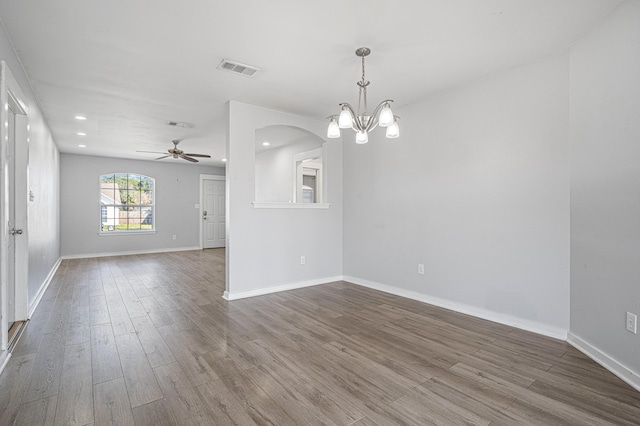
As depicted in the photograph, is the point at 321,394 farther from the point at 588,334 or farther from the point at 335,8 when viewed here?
the point at 335,8

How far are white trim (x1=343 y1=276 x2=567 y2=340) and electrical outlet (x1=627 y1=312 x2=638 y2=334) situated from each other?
0.74m

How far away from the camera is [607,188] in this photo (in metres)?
2.29

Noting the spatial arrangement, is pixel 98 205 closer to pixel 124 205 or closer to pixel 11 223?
pixel 124 205

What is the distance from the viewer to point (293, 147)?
6789mm

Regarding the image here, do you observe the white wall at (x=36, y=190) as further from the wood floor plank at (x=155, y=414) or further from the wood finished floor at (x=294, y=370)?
the wood floor plank at (x=155, y=414)

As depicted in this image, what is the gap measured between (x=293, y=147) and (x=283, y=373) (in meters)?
5.27

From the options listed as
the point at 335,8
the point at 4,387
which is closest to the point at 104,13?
the point at 335,8

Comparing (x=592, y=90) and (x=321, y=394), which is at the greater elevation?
(x=592, y=90)

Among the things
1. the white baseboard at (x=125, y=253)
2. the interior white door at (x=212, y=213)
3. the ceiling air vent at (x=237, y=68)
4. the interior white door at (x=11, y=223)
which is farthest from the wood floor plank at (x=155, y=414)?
the interior white door at (x=212, y=213)

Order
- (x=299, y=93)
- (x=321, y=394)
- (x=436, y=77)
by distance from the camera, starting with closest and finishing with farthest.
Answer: (x=321, y=394) < (x=436, y=77) < (x=299, y=93)

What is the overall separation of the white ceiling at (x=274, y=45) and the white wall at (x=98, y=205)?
13.8ft

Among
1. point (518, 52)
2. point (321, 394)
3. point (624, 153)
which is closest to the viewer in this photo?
point (321, 394)

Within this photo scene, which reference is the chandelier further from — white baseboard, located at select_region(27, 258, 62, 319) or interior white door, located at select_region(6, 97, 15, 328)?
white baseboard, located at select_region(27, 258, 62, 319)

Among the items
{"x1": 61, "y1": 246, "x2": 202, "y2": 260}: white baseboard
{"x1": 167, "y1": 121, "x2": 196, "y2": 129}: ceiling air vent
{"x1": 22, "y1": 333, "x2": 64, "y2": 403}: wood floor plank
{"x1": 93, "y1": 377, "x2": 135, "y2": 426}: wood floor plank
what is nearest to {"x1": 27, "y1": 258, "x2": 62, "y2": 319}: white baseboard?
{"x1": 22, "y1": 333, "x2": 64, "y2": 403}: wood floor plank
